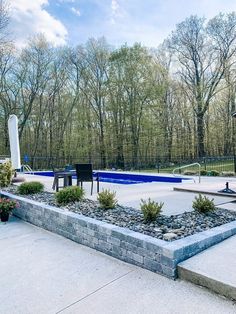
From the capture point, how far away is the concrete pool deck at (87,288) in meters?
2.09

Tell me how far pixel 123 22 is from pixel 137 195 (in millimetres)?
7963

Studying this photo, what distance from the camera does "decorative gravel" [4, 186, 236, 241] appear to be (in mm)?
3141

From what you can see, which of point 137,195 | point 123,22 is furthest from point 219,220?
point 123,22

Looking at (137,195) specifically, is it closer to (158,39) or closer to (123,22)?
(123,22)

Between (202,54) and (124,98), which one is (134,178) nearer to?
(124,98)

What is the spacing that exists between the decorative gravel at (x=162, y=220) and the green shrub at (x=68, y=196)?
21cm

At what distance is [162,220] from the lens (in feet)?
12.1

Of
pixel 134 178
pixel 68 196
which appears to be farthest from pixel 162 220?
pixel 134 178

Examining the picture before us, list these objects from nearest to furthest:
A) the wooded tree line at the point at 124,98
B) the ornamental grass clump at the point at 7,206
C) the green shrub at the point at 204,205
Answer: the green shrub at the point at 204,205 < the ornamental grass clump at the point at 7,206 < the wooded tree line at the point at 124,98

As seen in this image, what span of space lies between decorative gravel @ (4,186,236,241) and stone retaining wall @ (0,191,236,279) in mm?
180

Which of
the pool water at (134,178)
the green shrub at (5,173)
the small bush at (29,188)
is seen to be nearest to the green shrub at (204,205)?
the small bush at (29,188)

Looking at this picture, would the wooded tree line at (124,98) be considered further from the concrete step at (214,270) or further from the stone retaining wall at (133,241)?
the concrete step at (214,270)

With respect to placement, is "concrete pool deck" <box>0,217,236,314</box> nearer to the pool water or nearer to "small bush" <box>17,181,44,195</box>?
"small bush" <box>17,181,44,195</box>

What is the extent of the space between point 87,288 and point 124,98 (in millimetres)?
17639
